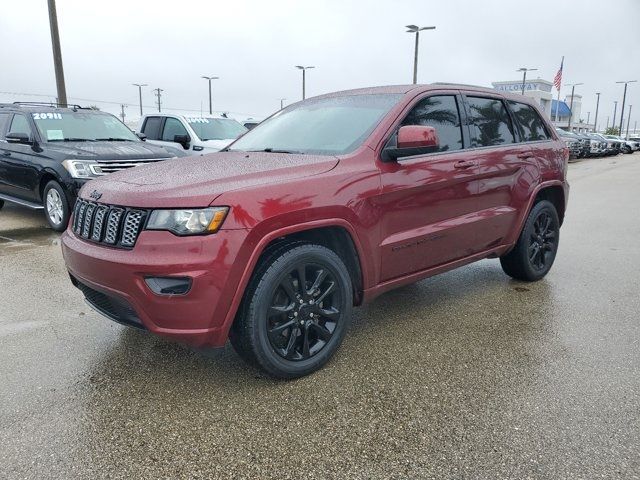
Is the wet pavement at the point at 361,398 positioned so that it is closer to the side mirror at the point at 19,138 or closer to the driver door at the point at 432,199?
the driver door at the point at 432,199

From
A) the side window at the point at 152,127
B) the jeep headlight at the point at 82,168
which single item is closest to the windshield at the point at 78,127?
the jeep headlight at the point at 82,168

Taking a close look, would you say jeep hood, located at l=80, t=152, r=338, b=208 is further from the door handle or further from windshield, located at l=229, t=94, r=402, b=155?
the door handle

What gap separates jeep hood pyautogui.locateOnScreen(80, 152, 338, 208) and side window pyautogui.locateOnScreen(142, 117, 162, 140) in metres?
8.69

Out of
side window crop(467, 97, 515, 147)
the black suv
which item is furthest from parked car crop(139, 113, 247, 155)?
side window crop(467, 97, 515, 147)

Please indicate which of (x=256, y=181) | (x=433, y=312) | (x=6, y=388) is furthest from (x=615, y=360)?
(x=6, y=388)

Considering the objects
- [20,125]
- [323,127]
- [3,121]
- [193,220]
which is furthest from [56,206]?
[193,220]

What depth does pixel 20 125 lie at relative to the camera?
820 centimetres

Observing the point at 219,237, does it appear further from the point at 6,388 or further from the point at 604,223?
the point at 604,223

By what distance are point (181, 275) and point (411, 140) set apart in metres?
1.60

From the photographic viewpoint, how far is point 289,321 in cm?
303

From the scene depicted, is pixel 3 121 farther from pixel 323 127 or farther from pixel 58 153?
pixel 323 127

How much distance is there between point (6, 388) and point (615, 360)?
3.63 meters

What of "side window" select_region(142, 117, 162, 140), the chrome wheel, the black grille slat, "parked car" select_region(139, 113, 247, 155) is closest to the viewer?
the black grille slat

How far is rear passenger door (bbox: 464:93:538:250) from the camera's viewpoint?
4.16 m
